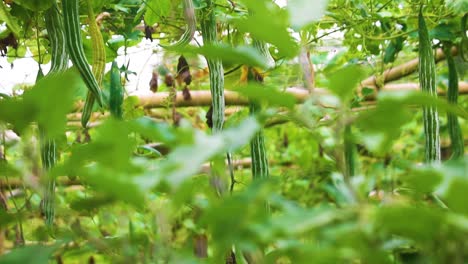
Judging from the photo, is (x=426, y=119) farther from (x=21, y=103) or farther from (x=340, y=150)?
(x=21, y=103)

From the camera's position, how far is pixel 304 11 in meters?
0.47

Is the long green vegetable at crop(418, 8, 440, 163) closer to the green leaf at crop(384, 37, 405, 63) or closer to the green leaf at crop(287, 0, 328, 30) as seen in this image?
the green leaf at crop(384, 37, 405, 63)

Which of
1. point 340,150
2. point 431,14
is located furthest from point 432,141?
point 340,150

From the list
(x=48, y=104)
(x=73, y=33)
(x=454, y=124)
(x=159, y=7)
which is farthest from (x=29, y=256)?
(x=454, y=124)

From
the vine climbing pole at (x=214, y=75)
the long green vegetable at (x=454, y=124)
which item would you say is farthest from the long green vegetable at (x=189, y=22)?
the long green vegetable at (x=454, y=124)

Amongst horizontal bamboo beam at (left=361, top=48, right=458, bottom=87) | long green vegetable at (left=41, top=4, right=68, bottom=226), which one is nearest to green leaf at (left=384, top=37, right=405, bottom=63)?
horizontal bamboo beam at (left=361, top=48, right=458, bottom=87)

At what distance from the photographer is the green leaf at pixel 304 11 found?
1.53 feet

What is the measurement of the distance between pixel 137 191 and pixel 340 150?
16 centimetres

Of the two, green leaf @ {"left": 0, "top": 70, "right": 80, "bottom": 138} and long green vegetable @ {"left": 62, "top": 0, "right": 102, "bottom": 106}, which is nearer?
green leaf @ {"left": 0, "top": 70, "right": 80, "bottom": 138}

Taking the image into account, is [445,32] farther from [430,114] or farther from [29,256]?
[29,256]

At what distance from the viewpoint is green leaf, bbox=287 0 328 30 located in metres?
0.47

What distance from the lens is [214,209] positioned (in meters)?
0.41

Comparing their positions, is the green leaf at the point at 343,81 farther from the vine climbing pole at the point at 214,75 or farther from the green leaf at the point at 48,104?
the vine climbing pole at the point at 214,75

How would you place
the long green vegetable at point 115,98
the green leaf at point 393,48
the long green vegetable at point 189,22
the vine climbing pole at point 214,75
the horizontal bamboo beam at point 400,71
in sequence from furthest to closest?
1. the horizontal bamboo beam at point 400,71
2. the green leaf at point 393,48
3. the long green vegetable at point 115,98
4. the vine climbing pole at point 214,75
5. the long green vegetable at point 189,22
